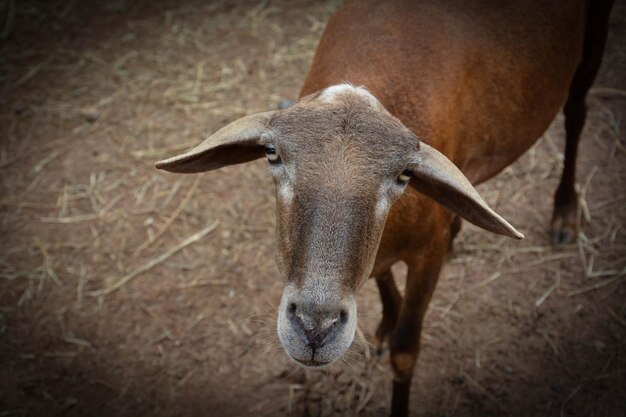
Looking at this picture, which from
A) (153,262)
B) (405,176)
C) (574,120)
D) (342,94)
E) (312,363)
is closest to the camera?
(312,363)

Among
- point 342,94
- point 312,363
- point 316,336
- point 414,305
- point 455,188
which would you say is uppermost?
point 342,94

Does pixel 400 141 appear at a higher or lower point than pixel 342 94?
lower

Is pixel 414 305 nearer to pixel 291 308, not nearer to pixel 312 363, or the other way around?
pixel 312 363

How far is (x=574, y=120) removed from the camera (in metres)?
4.45

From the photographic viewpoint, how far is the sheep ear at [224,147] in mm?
2342

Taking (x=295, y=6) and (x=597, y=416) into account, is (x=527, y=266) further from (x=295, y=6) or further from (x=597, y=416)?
(x=295, y=6)

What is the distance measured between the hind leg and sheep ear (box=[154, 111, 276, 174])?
288cm

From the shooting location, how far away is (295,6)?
22.0ft

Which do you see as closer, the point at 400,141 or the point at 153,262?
the point at 400,141

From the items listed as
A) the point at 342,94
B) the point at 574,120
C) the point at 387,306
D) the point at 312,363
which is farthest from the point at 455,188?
the point at 574,120

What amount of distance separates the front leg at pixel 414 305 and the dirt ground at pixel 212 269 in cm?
27

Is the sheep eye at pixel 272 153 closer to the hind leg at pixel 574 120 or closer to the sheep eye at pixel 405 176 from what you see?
the sheep eye at pixel 405 176

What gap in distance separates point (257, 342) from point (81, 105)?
3.36 m

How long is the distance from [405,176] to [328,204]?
40 centimetres
